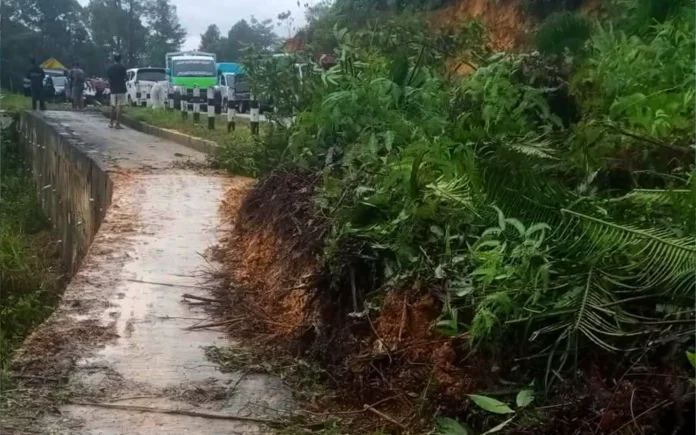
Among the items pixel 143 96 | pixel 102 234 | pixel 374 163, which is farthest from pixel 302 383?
pixel 143 96

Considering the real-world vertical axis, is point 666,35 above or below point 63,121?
above

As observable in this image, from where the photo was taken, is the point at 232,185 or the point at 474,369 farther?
the point at 232,185

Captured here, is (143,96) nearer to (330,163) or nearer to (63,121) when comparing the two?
(63,121)

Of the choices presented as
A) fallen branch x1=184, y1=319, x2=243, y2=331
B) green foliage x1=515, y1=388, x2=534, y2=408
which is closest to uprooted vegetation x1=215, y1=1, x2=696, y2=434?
green foliage x1=515, y1=388, x2=534, y2=408

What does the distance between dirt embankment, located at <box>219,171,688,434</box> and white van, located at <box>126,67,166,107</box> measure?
25.0 metres

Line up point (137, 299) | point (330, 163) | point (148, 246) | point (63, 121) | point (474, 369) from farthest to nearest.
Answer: point (63, 121) → point (148, 246) → point (330, 163) → point (137, 299) → point (474, 369)

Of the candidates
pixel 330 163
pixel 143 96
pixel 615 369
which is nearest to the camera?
pixel 615 369

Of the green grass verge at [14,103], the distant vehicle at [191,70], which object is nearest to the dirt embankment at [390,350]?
the green grass verge at [14,103]

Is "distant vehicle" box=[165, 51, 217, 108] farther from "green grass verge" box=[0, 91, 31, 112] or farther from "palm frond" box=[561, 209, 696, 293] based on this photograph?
"palm frond" box=[561, 209, 696, 293]

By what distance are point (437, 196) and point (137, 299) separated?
212 centimetres

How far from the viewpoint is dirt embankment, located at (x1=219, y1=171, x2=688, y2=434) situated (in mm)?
2932

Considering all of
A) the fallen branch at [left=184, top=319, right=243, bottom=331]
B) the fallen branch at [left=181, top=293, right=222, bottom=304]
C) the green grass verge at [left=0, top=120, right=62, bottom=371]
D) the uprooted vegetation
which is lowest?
the green grass verge at [left=0, top=120, right=62, bottom=371]

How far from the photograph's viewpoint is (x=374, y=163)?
16.6 feet

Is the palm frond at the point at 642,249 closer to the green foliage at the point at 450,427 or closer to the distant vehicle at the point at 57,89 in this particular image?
the green foliage at the point at 450,427
